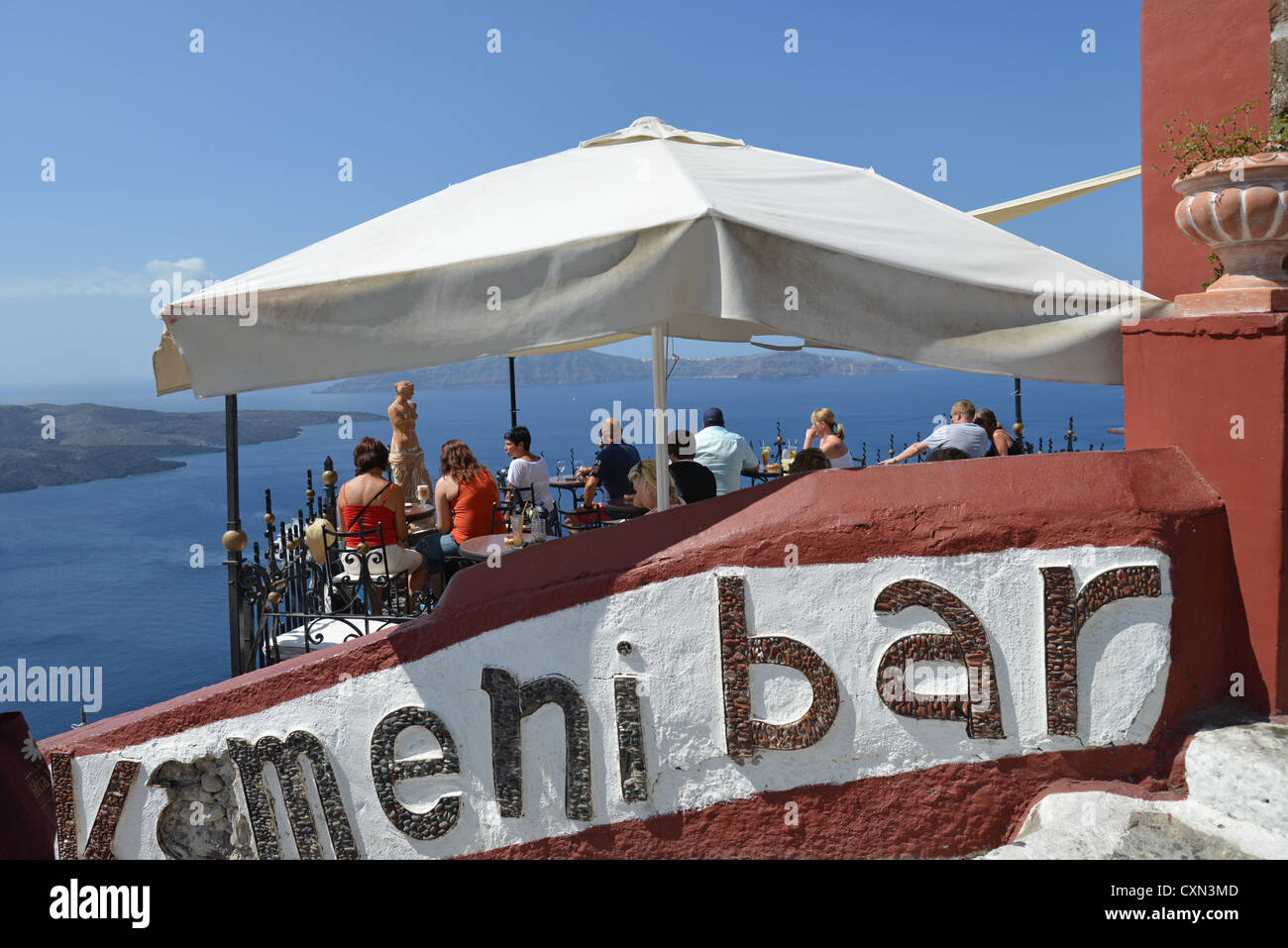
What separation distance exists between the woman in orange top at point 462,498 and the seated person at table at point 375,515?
1.20 feet

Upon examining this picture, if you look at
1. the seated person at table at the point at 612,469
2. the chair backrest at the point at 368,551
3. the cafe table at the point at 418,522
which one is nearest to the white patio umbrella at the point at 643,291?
the chair backrest at the point at 368,551

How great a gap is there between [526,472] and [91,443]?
92827 millimetres

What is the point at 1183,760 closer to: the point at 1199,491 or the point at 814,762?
the point at 1199,491

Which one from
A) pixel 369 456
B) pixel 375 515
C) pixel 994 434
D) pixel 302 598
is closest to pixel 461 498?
pixel 375 515

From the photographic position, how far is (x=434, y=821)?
3.63 metres

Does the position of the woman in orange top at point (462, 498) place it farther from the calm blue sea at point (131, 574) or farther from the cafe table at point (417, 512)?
the calm blue sea at point (131, 574)

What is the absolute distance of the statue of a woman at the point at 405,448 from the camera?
968cm

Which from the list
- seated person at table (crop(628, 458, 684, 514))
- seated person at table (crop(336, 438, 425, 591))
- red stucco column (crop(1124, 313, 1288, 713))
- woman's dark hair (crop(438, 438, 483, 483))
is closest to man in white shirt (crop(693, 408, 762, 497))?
seated person at table (crop(628, 458, 684, 514))

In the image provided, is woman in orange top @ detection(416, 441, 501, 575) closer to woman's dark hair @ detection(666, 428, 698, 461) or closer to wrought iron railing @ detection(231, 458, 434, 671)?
wrought iron railing @ detection(231, 458, 434, 671)

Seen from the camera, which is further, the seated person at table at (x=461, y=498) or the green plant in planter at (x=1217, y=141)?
the seated person at table at (x=461, y=498)

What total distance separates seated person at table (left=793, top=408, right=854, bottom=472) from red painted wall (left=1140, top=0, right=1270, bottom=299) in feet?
15.4

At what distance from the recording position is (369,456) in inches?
288
